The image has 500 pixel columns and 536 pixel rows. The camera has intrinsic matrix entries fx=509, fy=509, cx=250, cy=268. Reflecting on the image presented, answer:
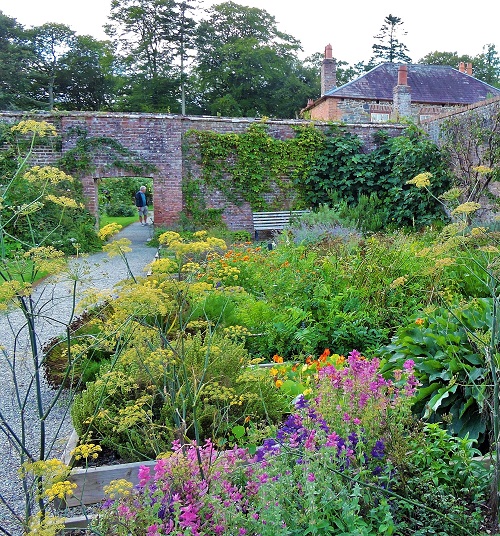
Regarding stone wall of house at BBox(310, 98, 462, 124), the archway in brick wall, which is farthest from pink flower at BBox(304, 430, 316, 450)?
stone wall of house at BBox(310, 98, 462, 124)

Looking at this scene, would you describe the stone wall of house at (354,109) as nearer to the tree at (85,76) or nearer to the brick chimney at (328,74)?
the brick chimney at (328,74)

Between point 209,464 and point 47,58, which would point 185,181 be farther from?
point 47,58

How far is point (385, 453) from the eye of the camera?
2045mm

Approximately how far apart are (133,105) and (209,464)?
1287 inches

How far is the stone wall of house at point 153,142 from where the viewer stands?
12109mm

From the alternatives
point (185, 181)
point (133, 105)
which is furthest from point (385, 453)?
point (133, 105)

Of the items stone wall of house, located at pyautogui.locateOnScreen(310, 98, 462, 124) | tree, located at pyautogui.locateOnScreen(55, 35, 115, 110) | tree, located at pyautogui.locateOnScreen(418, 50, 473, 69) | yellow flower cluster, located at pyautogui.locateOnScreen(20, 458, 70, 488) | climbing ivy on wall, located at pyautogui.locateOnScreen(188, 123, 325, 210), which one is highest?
tree, located at pyautogui.locateOnScreen(418, 50, 473, 69)

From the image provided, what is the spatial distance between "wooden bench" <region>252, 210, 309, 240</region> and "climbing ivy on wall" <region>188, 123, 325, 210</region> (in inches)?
10.4

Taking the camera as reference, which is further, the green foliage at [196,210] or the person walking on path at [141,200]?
the person walking on path at [141,200]

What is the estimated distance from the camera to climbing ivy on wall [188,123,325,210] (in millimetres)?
12578

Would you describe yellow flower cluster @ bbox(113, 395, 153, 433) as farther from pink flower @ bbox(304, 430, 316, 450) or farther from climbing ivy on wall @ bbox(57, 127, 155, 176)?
climbing ivy on wall @ bbox(57, 127, 155, 176)

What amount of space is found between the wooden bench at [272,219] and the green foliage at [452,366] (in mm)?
9249

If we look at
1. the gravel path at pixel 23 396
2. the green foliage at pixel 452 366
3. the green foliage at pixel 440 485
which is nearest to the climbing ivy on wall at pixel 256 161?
the gravel path at pixel 23 396

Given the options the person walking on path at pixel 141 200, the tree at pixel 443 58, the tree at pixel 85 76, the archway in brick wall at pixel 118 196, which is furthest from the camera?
the tree at pixel 443 58
